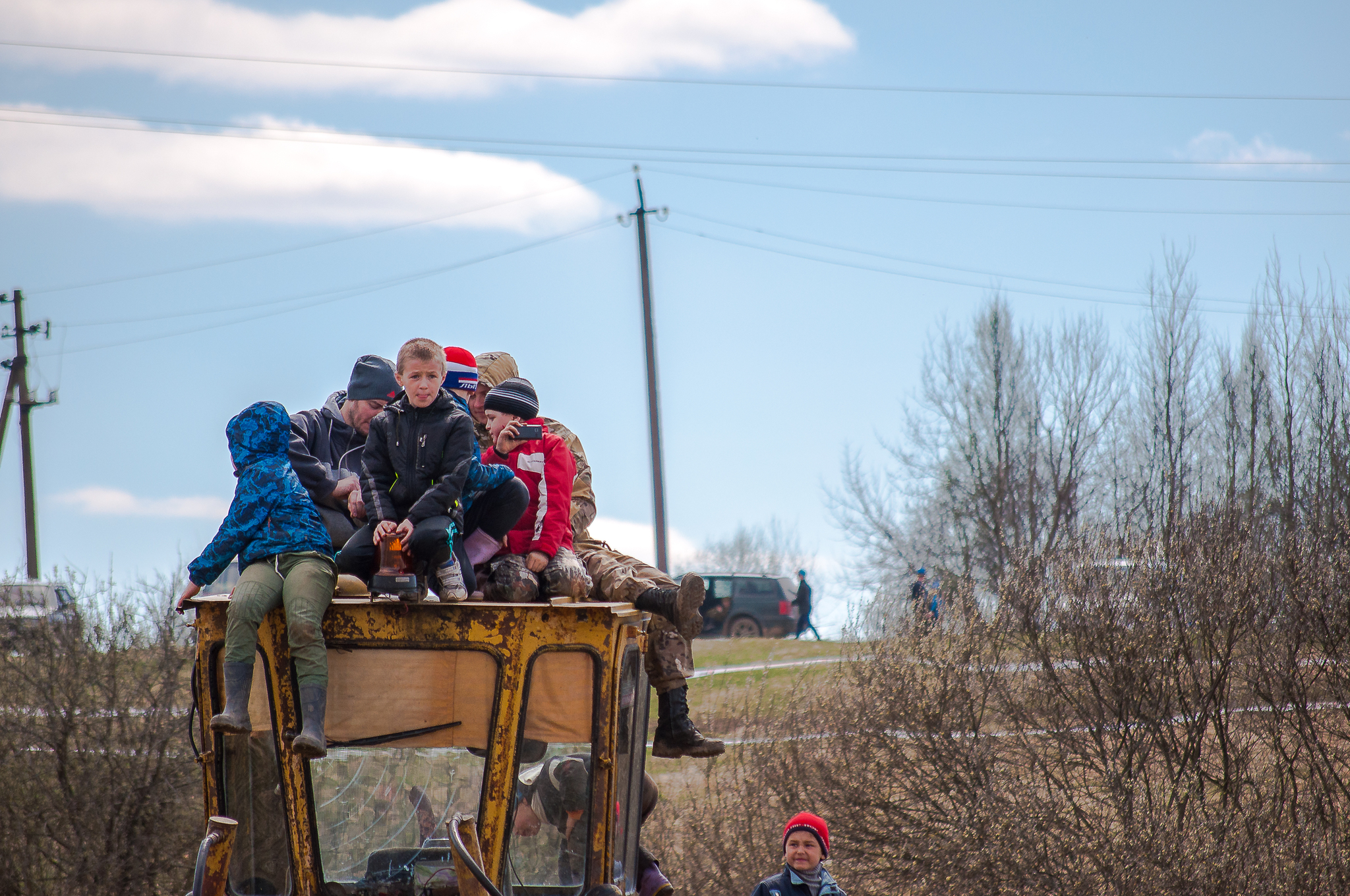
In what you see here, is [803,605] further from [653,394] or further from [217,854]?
[217,854]

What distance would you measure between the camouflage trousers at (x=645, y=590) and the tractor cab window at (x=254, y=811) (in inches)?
63.0

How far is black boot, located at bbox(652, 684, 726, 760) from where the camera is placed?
597 cm

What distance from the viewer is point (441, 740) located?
433cm

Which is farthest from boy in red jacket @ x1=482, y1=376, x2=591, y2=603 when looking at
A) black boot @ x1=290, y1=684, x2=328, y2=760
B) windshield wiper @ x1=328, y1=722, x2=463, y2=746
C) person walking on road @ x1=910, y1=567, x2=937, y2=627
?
person walking on road @ x1=910, y1=567, x2=937, y2=627

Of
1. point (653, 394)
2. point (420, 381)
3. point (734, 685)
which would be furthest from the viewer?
point (653, 394)

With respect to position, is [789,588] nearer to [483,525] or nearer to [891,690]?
[891,690]

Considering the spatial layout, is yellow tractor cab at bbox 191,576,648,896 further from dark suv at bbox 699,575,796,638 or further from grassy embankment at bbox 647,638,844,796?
dark suv at bbox 699,575,796,638

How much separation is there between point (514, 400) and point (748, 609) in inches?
936

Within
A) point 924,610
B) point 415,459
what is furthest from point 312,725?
point 924,610

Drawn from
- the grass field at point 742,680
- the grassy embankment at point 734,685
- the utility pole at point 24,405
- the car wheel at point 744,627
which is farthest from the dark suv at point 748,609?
the utility pole at point 24,405

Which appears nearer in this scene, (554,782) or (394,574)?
(394,574)

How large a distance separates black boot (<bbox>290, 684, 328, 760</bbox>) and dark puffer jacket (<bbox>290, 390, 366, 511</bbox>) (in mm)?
1093

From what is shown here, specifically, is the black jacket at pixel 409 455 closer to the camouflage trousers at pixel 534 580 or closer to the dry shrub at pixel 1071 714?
the camouflage trousers at pixel 534 580

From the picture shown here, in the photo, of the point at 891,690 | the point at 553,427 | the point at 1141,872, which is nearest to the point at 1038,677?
the point at 891,690
